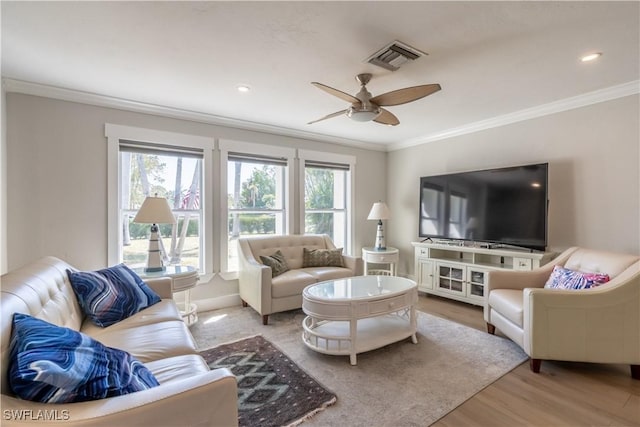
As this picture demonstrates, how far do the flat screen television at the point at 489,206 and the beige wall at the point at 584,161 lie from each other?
332 mm

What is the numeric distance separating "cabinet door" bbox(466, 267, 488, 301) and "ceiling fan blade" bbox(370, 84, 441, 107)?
2346 mm

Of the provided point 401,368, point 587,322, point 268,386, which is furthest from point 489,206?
point 268,386

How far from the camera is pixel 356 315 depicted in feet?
7.83

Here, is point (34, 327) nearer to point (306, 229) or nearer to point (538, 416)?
point (538, 416)

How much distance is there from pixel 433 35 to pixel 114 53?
2.30 m

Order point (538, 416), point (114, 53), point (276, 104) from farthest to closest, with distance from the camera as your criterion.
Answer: point (276, 104)
point (114, 53)
point (538, 416)

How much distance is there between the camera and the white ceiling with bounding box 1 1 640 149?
1752mm

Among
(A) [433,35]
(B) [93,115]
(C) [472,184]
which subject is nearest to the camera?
(A) [433,35]

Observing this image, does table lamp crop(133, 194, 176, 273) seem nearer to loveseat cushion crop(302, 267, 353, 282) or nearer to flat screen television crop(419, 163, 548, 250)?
loveseat cushion crop(302, 267, 353, 282)

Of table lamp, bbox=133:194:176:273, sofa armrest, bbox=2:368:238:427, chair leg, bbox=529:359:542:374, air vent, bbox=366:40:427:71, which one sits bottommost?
chair leg, bbox=529:359:542:374

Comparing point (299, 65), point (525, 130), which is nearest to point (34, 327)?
point (299, 65)

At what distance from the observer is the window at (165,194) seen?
332 cm

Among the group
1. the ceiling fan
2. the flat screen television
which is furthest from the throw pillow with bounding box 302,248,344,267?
the ceiling fan

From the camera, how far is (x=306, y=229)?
15.3 feet
